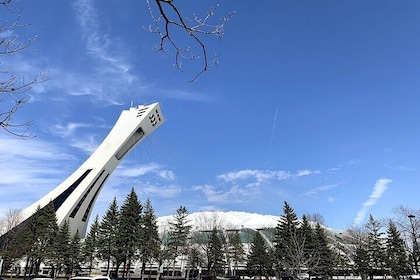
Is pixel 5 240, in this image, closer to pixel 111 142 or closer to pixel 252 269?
pixel 111 142

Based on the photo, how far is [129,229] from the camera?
135 ft

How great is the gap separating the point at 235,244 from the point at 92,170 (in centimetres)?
3149

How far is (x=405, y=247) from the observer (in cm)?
4253

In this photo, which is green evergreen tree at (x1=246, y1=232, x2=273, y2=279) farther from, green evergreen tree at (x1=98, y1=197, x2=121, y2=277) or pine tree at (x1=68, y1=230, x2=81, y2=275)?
pine tree at (x1=68, y1=230, x2=81, y2=275)

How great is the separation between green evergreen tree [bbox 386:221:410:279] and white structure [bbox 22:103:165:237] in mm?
47498

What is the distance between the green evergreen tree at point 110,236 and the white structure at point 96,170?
54.1 ft

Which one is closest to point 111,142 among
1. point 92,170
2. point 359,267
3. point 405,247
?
point 92,170

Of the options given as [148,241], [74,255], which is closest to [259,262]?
[148,241]

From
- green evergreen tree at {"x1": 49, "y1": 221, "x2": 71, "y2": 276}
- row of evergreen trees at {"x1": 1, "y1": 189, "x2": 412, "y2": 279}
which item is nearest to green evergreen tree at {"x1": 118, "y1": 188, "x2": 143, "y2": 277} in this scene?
row of evergreen trees at {"x1": 1, "y1": 189, "x2": 412, "y2": 279}

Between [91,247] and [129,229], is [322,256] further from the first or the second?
[91,247]

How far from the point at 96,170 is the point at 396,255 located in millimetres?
51414

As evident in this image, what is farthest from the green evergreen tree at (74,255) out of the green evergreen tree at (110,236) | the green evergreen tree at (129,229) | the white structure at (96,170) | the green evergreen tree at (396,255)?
the green evergreen tree at (396,255)

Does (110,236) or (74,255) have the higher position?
(110,236)

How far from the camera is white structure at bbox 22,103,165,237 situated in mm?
59094
